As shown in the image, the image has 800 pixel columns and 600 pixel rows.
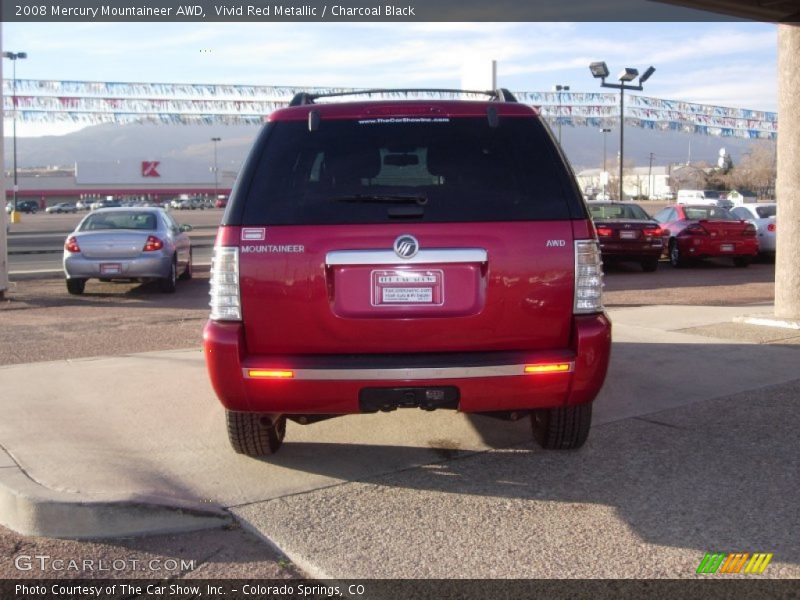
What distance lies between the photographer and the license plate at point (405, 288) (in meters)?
4.59

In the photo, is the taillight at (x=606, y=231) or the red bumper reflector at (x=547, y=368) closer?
the red bumper reflector at (x=547, y=368)

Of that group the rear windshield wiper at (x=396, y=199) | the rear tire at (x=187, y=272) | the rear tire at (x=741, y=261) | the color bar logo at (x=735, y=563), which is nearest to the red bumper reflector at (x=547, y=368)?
the rear windshield wiper at (x=396, y=199)

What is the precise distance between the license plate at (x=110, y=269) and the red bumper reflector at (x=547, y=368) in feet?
36.6

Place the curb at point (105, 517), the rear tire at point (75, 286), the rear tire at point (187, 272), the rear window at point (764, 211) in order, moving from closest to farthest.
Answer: the curb at point (105, 517)
the rear tire at point (75, 286)
the rear tire at point (187, 272)
the rear window at point (764, 211)

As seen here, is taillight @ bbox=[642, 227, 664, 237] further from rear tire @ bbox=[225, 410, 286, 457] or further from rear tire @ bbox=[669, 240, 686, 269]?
rear tire @ bbox=[225, 410, 286, 457]

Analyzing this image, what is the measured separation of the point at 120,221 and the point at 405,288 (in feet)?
39.1

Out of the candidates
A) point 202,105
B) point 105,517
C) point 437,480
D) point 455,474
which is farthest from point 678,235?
point 202,105

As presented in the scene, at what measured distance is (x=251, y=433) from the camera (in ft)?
17.3

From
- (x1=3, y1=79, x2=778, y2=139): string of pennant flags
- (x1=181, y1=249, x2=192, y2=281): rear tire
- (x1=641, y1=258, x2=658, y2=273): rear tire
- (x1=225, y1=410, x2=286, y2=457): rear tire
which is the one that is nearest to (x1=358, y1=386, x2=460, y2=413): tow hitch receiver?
(x1=225, y1=410, x2=286, y2=457): rear tire

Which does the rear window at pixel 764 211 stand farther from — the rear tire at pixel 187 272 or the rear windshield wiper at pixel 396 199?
the rear windshield wiper at pixel 396 199

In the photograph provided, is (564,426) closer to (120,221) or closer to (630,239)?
(120,221)

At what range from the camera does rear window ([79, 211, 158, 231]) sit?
600 inches

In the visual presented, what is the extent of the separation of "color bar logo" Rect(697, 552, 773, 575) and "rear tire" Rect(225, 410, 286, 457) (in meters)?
2.41

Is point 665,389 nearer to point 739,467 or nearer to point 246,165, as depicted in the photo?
point 739,467
